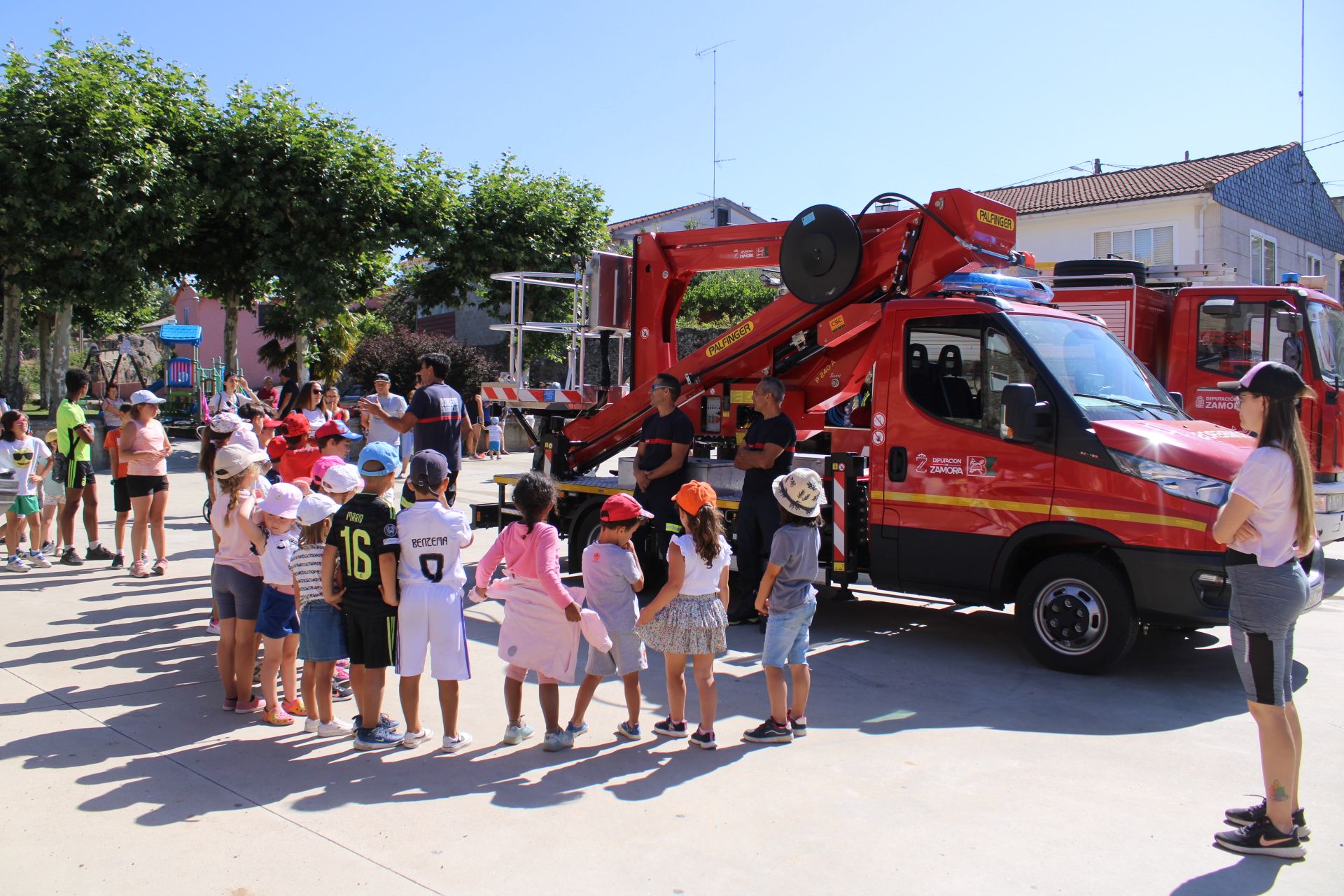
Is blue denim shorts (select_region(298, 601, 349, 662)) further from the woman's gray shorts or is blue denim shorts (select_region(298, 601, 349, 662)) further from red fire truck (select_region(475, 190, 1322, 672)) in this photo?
the woman's gray shorts

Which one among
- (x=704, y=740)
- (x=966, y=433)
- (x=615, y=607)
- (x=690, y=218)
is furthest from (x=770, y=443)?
(x=690, y=218)

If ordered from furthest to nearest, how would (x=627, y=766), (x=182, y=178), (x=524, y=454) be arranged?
(x=524, y=454) < (x=182, y=178) < (x=627, y=766)

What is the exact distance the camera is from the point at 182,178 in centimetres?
2017

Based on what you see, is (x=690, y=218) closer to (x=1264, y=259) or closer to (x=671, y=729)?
(x=1264, y=259)

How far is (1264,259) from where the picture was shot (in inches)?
1208

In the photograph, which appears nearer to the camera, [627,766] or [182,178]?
[627,766]

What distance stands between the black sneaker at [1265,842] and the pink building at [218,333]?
51.3 meters

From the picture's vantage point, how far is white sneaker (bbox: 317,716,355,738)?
17.7 ft

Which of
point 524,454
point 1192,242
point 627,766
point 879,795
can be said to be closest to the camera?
point 879,795

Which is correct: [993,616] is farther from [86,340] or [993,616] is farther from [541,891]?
[86,340]

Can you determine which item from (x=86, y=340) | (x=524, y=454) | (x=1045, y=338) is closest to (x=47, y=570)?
(x=1045, y=338)

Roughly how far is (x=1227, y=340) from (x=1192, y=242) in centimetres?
1992

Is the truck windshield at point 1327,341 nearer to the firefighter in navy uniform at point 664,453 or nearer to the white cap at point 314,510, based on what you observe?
the firefighter in navy uniform at point 664,453

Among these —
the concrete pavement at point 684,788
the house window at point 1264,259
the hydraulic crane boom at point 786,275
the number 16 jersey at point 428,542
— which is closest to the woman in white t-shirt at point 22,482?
the concrete pavement at point 684,788
